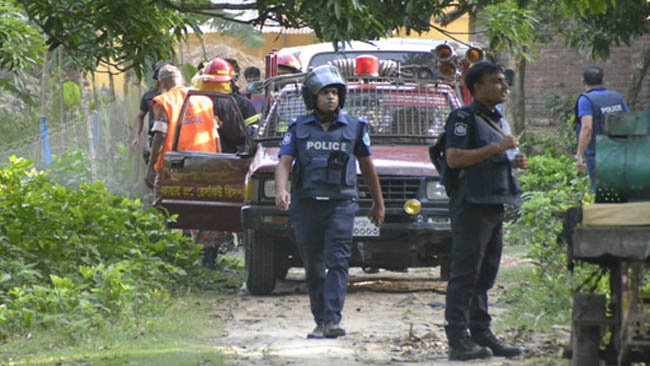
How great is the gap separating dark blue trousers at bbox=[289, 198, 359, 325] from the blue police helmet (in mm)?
691

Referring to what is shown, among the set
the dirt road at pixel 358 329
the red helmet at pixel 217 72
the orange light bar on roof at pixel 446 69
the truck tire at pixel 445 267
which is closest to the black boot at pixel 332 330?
the dirt road at pixel 358 329

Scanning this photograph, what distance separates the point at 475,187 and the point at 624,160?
134cm

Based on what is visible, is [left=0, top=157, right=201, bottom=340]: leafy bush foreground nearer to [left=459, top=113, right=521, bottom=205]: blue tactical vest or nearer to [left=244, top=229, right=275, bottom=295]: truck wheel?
[left=244, top=229, right=275, bottom=295]: truck wheel

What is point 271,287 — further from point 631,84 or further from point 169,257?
point 631,84

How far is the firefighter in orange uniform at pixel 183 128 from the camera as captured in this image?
1158 centimetres

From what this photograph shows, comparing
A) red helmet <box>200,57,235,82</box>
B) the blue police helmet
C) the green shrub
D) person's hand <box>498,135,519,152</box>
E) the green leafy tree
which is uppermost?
the green leafy tree

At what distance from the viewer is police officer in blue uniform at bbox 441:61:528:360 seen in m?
6.95

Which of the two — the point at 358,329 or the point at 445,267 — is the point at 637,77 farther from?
the point at 358,329

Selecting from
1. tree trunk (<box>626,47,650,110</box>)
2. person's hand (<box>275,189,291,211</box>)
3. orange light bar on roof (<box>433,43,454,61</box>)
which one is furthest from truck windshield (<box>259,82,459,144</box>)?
tree trunk (<box>626,47,650,110</box>)

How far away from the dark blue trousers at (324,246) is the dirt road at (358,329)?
272mm

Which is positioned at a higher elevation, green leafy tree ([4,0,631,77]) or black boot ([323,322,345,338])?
green leafy tree ([4,0,631,77])

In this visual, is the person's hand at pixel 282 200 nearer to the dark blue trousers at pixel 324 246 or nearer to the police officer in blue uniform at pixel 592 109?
the dark blue trousers at pixel 324 246

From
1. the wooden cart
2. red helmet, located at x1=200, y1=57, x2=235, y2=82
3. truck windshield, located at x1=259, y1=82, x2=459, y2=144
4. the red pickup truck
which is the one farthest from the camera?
red helmet, located at x1=200, y1=57, x2=235, y2=82

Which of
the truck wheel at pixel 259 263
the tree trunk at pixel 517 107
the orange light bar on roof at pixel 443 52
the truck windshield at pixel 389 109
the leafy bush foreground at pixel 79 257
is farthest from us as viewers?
the tree trunk at pixel 517 107
